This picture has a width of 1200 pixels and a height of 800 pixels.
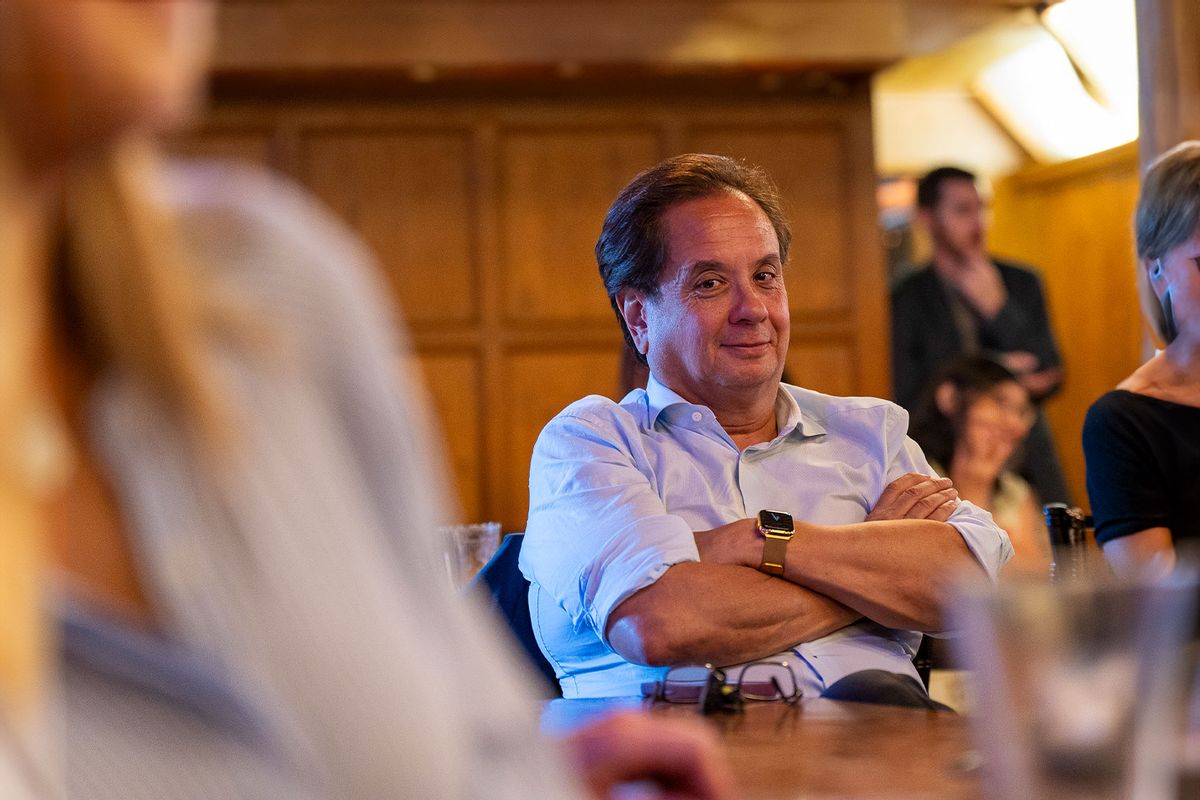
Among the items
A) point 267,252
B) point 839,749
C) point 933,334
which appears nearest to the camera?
Answer: point 267,252

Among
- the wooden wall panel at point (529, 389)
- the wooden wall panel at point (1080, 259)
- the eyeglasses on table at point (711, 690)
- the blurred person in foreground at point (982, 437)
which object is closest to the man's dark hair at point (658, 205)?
the eyeglasses on table at point (711, 690)

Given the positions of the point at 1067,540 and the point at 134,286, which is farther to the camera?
the point at 1067,540

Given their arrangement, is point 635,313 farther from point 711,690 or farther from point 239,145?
point 239,145

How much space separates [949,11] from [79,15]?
211 inches

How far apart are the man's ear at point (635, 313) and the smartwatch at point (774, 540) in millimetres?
498

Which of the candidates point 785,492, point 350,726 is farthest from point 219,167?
point 785,492

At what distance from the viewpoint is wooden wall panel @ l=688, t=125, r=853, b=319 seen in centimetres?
520

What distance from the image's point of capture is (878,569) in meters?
1.86

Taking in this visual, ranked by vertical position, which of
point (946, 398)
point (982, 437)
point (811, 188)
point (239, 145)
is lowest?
point (982, 437)

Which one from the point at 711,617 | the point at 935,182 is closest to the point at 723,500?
the point at 711,617

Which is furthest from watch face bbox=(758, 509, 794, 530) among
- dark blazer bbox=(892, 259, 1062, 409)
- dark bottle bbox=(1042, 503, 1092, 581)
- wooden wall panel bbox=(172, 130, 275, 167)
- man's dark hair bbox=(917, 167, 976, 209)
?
wooden wall panel bbox=(172, 130, 275, 167)

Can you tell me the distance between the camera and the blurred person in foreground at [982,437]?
3.56m

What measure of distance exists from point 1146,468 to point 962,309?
2.54 m

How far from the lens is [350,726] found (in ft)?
2.15
